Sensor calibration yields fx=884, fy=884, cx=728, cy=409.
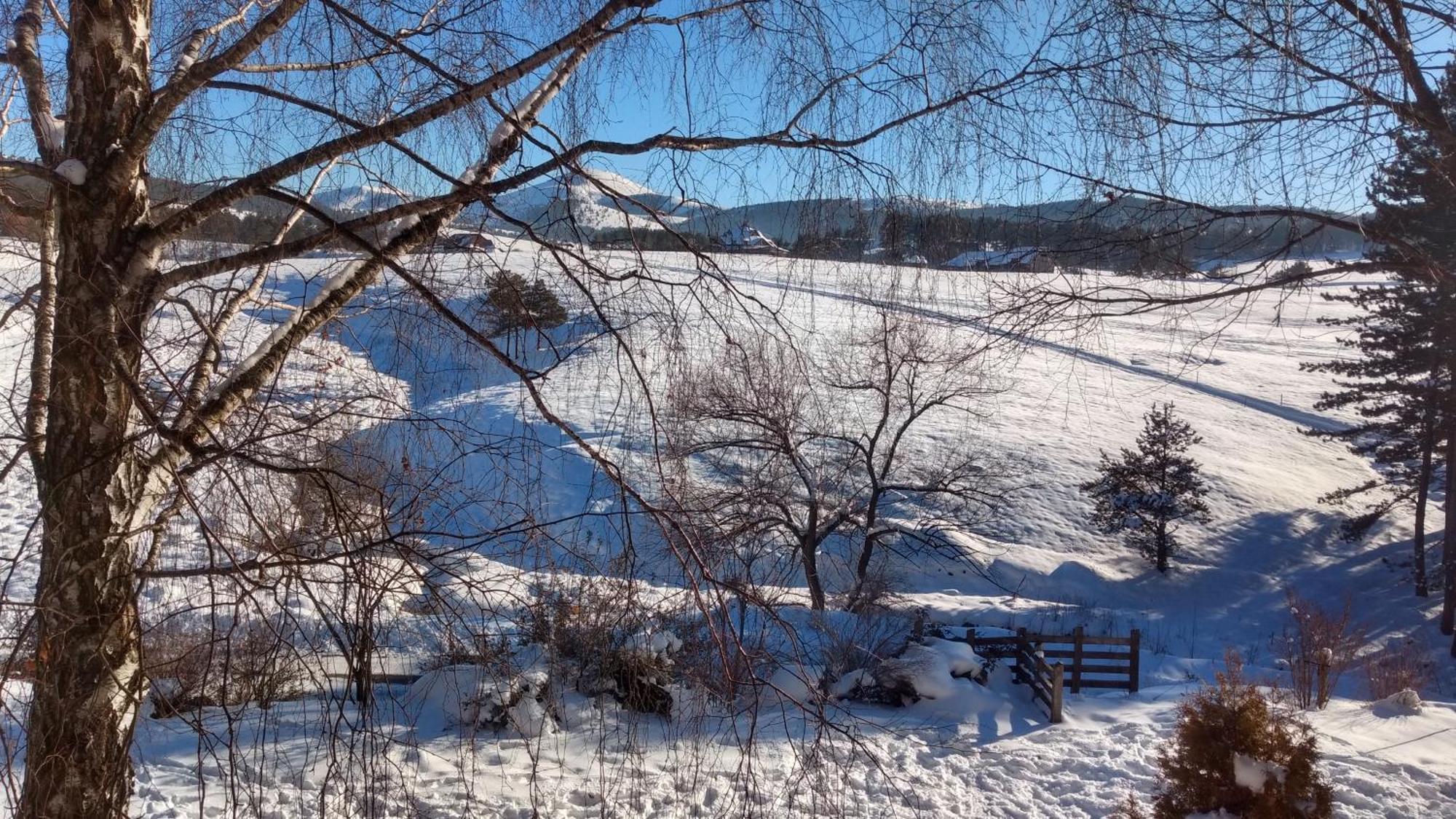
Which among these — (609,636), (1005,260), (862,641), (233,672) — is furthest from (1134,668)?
(233,672)

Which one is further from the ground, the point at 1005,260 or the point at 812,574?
the point at 1005,260

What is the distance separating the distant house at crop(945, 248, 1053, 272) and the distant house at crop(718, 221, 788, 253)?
25.3 inches

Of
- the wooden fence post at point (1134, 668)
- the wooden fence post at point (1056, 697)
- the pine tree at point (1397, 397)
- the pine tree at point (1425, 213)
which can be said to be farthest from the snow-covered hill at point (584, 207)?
the pine tree at point (1397, 397)

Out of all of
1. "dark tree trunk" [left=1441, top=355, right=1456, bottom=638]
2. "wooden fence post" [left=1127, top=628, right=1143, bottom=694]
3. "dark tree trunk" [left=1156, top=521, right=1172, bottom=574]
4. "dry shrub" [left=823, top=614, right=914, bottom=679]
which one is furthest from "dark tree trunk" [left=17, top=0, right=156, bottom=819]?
"dark tree trunk" [left=1156, top=521, right=1172, bottom=574]

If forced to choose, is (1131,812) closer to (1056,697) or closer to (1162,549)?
(1056,697)

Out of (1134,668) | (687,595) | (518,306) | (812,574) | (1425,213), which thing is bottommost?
(1134,668)

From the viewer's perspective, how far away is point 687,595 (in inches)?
99.0

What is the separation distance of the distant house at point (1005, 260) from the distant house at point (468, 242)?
4.84 feet

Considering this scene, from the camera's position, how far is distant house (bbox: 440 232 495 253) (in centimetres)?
253

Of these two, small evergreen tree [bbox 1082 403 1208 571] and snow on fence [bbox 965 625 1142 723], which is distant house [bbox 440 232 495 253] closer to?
snow on fence [bbox 965 625 1142 723]

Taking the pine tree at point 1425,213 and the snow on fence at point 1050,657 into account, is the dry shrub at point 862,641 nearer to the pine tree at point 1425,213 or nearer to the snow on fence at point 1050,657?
the snow on fence at point 1050,657

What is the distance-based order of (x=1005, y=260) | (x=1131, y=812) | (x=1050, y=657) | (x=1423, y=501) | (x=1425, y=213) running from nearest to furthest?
1. (x=1005, y=260)
2. (x=1131, y=812)
3. (x=1425, y=213)
4. (x=1050, y=657)
5. (x=1423, y=501)

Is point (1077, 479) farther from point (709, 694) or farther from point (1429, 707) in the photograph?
point (709, 694)

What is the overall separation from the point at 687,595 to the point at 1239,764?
16.6 ft
